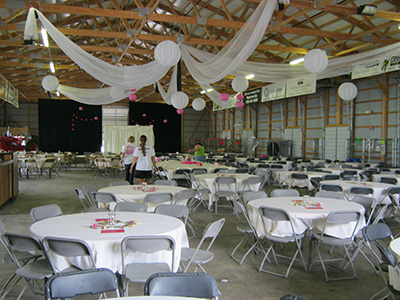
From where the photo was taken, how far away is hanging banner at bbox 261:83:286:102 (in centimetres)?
1626

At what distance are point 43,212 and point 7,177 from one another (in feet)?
17.0

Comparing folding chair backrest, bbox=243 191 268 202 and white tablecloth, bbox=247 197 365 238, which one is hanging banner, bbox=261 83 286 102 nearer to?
folding chair backrest, bbox=243 191 268 202

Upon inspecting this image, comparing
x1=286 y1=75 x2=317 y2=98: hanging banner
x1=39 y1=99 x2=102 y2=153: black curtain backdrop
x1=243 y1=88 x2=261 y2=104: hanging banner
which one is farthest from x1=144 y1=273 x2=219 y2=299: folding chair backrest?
x1=39 y1=99 x2=102 y2=153: black curtain backdrop

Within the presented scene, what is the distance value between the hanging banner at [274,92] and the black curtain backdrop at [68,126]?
11.6 meters

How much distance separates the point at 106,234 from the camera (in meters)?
3.27

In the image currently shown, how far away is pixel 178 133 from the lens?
2516 centimetres

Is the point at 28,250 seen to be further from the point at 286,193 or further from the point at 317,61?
the point at 317,61

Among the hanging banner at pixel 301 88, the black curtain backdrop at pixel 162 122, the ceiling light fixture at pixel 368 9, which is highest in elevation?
the ceiling light fixture at pixel 368 9

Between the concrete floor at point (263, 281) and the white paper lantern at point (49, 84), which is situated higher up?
the white paper lantern at point (49, 84)

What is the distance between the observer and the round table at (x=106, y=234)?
309 centimetres

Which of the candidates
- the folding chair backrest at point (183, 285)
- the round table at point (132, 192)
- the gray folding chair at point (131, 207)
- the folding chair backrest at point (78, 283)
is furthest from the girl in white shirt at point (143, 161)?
the folding chair backrest at point (183, 285)

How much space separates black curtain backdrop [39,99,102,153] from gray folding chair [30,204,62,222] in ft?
64.2

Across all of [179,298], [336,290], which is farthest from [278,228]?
[179,298]

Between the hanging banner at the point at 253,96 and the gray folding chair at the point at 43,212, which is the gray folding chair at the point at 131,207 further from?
the hanging banner at the point at 253,96
